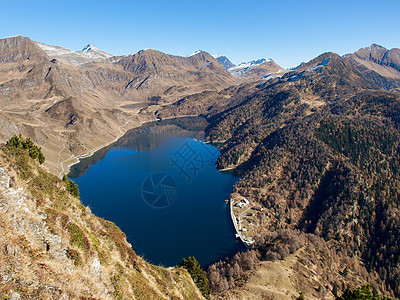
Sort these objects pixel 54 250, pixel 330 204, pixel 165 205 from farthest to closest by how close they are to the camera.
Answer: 1. pixel 165 205
2. pixel 330 204
3. pixel 54 250

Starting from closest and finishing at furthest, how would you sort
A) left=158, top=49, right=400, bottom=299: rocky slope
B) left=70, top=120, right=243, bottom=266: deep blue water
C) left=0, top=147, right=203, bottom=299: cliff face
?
1. left=0, top=147, right=203, bottom=299: cliff face
2. left=158, top=49, right=400, bottom=299: rocky slope
3. left=70, top=120, right=243, bottom=266: deep blue water

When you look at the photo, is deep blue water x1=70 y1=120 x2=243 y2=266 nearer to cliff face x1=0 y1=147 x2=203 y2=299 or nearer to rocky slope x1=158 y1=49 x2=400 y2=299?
rocky slope x1=158 y1=49 x2=400 y2=299

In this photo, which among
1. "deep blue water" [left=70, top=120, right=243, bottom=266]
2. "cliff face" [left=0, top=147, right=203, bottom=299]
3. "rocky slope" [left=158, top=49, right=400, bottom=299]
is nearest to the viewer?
"cliff face" [left=0, top=147, right=203, bottom=299]

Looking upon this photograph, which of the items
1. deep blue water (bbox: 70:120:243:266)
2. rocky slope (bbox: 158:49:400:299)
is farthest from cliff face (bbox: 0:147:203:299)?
deep blue water (bbox: 70:120:243:266)

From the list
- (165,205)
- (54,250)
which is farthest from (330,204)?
(54,250)

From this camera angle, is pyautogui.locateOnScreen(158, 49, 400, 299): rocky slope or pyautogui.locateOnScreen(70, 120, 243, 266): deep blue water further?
pyautogui.locateOnScreen(70, 120, 243, 266): deep blue water

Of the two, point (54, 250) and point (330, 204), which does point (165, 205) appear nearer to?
point (330, 204)
